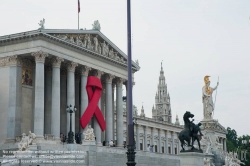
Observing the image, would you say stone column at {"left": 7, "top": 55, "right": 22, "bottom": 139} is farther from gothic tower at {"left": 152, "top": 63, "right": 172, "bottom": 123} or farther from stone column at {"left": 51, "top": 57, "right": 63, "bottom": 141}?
gothic tower at {"left": 152, "top": 63, "right": 172, "bottom": 123}

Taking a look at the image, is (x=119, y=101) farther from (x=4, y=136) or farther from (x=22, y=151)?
(x=22, y=151)

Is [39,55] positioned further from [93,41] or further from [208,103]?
A: [208,103]

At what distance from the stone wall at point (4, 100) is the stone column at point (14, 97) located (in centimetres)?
49

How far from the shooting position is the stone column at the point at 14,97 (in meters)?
50.6

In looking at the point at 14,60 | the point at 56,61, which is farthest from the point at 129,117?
the point at 14,60

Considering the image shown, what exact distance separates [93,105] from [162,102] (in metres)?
112

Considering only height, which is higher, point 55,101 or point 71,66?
point 71,66

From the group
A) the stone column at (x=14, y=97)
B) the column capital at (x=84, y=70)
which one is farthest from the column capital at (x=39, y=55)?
the column capital at (x=84, y=70)

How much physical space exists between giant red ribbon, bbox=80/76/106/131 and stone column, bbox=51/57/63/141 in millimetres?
4448

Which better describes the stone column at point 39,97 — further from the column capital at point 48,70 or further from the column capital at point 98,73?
the column capital at point 98,73

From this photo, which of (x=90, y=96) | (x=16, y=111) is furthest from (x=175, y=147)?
(x=16, y=111)

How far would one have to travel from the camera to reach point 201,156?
31750mm

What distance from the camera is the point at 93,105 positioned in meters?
57.5

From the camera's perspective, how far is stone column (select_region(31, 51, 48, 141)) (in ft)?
161
